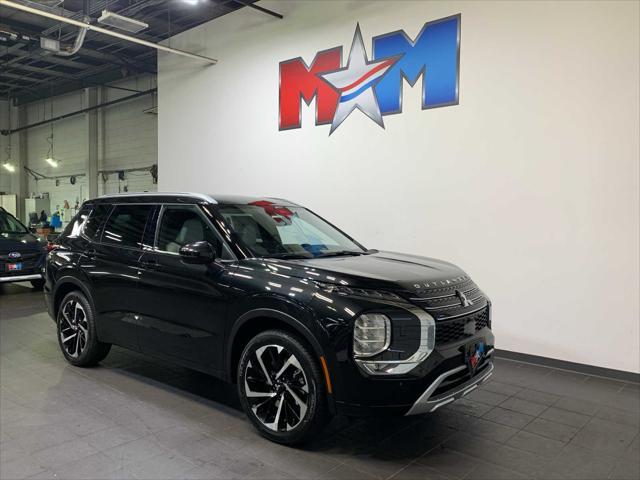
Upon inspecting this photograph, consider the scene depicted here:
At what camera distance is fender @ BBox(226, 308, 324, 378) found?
2846 millimetres

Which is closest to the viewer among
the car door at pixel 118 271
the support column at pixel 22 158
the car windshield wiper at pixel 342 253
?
the car windshield wiper at pixel 342 253

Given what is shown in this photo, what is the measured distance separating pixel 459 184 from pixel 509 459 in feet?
10.3

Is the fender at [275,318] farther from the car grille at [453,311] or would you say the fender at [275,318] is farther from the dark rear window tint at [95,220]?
the dark rear window tint at [95,220]

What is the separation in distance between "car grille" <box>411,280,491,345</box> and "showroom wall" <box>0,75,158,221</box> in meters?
10.9

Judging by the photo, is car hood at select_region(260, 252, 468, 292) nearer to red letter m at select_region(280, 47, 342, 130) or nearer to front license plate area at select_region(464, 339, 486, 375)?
front license plate area at select_region(464, 339, 486, 375)

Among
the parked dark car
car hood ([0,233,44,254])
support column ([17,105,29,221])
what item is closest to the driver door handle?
the parked dark car

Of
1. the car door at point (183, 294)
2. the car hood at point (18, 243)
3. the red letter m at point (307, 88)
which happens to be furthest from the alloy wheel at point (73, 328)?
the car hood at point (18, 243)

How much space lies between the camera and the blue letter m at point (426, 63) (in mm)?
5438

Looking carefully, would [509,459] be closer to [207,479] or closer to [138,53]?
[207,479]

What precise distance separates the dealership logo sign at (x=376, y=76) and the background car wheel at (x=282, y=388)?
3.67 metres

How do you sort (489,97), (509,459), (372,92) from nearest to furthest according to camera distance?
(509,459) < (489,97) < (372,92)

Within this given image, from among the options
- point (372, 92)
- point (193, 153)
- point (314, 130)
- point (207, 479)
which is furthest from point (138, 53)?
point (207, 479)

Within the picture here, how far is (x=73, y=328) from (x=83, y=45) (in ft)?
27.5

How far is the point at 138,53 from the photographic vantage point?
11.4m
